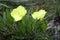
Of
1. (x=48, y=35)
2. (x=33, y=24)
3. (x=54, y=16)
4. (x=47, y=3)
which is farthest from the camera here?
(x=47, y=3)

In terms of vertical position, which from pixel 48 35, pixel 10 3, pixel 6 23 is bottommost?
pixel 48 35

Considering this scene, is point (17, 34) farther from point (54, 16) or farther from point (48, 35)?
point (54, 16)

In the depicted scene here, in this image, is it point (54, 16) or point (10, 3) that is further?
point (10, 3)

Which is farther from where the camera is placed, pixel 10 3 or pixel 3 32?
pixel 10 3

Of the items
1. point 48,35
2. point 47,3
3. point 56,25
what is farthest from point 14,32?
point 47,3

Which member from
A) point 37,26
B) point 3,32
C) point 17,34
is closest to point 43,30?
point 37,26

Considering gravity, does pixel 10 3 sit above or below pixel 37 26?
above

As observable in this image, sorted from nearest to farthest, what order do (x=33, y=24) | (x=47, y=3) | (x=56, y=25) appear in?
(x=33, y=24) → (x=56, y=25) → (x=47, y=3)

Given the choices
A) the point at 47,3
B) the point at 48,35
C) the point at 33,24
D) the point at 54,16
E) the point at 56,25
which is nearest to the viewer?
the point at 33,24

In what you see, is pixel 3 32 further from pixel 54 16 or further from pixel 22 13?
pixel 54 16
